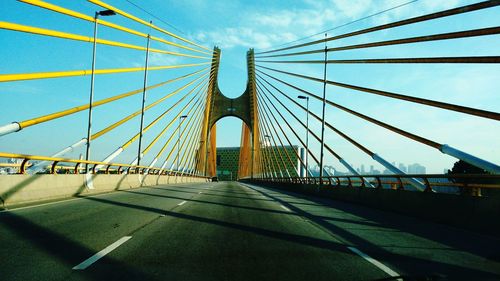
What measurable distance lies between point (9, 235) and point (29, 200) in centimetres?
662

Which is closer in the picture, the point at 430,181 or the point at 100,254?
the point at 100,254

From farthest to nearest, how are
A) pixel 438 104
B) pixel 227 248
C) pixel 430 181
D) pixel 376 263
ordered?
pixel 430 181, pixel 438 104, pixel 227 248, pixel 376 263

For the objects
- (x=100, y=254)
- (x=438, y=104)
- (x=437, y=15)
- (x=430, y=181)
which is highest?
(x=437, y=15)

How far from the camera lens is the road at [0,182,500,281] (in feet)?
18.0

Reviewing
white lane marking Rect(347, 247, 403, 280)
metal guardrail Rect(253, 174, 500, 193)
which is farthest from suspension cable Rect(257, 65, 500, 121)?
white lane marking Rect(347, 247, 403, 280)

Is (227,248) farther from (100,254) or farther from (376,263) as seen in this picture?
(376,263)

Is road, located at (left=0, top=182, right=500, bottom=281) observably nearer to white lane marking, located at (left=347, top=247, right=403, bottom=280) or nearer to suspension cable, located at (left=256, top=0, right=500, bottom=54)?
white lane marking, located at (left=347, top=247, right=403, bottom=280)

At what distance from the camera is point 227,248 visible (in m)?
7.15

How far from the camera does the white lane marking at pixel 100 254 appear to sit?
18.3ft

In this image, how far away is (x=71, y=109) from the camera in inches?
714

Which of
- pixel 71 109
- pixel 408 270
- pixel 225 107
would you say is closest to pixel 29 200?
pixel 71 109

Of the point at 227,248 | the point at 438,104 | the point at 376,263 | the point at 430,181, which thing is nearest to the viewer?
the point at 376,263

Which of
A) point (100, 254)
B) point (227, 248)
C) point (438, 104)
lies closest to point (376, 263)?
point (227, 248)

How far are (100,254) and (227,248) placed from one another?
1.90 meters
